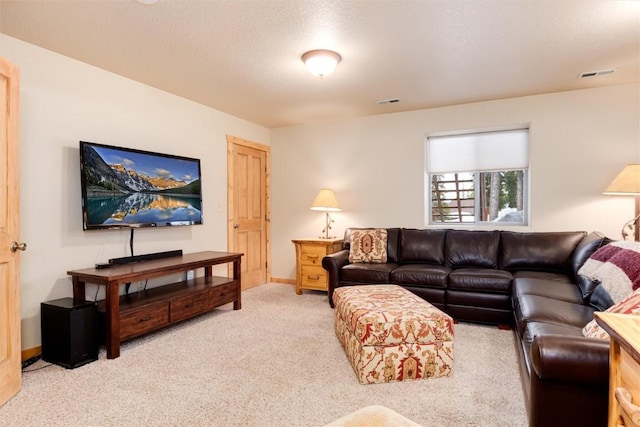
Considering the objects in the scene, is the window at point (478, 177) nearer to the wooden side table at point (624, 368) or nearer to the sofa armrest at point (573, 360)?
the sofa armrest at point (573, 360)

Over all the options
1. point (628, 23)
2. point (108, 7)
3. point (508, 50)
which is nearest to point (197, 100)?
point (108, 7)

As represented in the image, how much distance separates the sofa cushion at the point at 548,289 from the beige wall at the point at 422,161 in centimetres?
122

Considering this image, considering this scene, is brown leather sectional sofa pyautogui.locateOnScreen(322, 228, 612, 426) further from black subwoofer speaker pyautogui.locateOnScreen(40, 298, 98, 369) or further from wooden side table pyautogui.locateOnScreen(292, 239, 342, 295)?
black subwoofer speaker pyautogui.locateOnScreen(40, 298, 98, 369)

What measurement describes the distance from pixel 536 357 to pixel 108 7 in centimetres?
302

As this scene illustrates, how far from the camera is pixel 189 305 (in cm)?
338

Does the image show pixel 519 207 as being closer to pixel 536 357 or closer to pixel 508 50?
pixel 508 50

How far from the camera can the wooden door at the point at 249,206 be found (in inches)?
189

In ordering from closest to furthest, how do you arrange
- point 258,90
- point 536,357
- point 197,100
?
point 536,357
point 258,90
point 197,100

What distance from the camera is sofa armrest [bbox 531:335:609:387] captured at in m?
1.36

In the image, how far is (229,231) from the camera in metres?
4.73

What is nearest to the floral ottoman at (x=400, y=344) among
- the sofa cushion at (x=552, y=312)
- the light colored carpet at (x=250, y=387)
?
the light colored carpet at (x=250, y=387)

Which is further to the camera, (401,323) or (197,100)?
(197,100)

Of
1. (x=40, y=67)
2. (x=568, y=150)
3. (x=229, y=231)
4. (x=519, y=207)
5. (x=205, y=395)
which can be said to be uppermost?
(x=40, y=67)

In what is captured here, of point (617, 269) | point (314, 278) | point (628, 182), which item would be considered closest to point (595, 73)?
point (628, 182)
